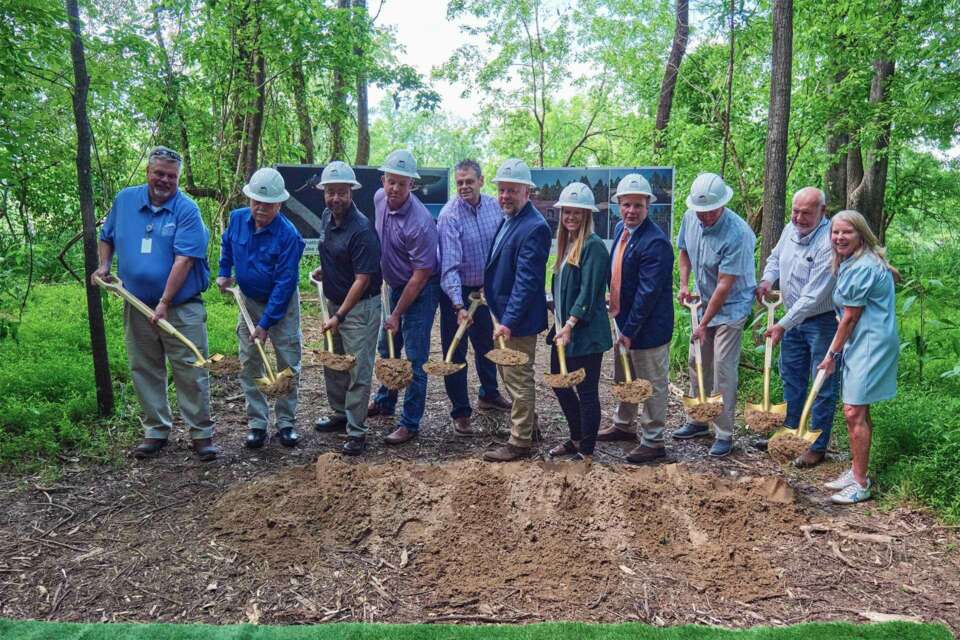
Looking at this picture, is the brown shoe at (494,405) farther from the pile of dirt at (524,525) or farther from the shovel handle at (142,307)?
the shovel handle at (142,307)

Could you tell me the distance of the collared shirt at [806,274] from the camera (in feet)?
15.0

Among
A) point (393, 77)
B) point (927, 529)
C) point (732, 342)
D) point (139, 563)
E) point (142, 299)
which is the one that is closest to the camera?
point (139, 563)

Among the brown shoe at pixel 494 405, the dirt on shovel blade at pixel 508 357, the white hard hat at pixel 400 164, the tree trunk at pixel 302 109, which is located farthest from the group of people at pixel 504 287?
the tree trunk at pixel 302 109

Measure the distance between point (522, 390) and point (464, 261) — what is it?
1.17 meters

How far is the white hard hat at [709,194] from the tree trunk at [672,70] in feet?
22.6

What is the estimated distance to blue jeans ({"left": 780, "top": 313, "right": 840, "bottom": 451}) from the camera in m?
4.70

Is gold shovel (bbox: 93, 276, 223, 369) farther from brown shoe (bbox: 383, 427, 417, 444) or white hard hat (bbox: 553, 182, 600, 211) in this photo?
white hard hat (bbox: 553, 182, 600, 211)

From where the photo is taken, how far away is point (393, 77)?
549 inches

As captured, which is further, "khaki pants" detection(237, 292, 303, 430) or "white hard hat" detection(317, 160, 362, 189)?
"khaki pants" detection(237, 292, 303, 430)

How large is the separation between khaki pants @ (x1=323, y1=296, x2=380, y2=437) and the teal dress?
3063mm

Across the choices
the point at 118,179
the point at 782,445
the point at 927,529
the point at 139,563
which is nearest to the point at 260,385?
the point at 139,563

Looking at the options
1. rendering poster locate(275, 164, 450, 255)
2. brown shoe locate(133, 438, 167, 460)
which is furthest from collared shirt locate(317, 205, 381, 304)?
rendering poster locate(275, 164, 450, 255)

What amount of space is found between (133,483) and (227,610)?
170cm

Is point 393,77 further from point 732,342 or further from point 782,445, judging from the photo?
point 782,445
